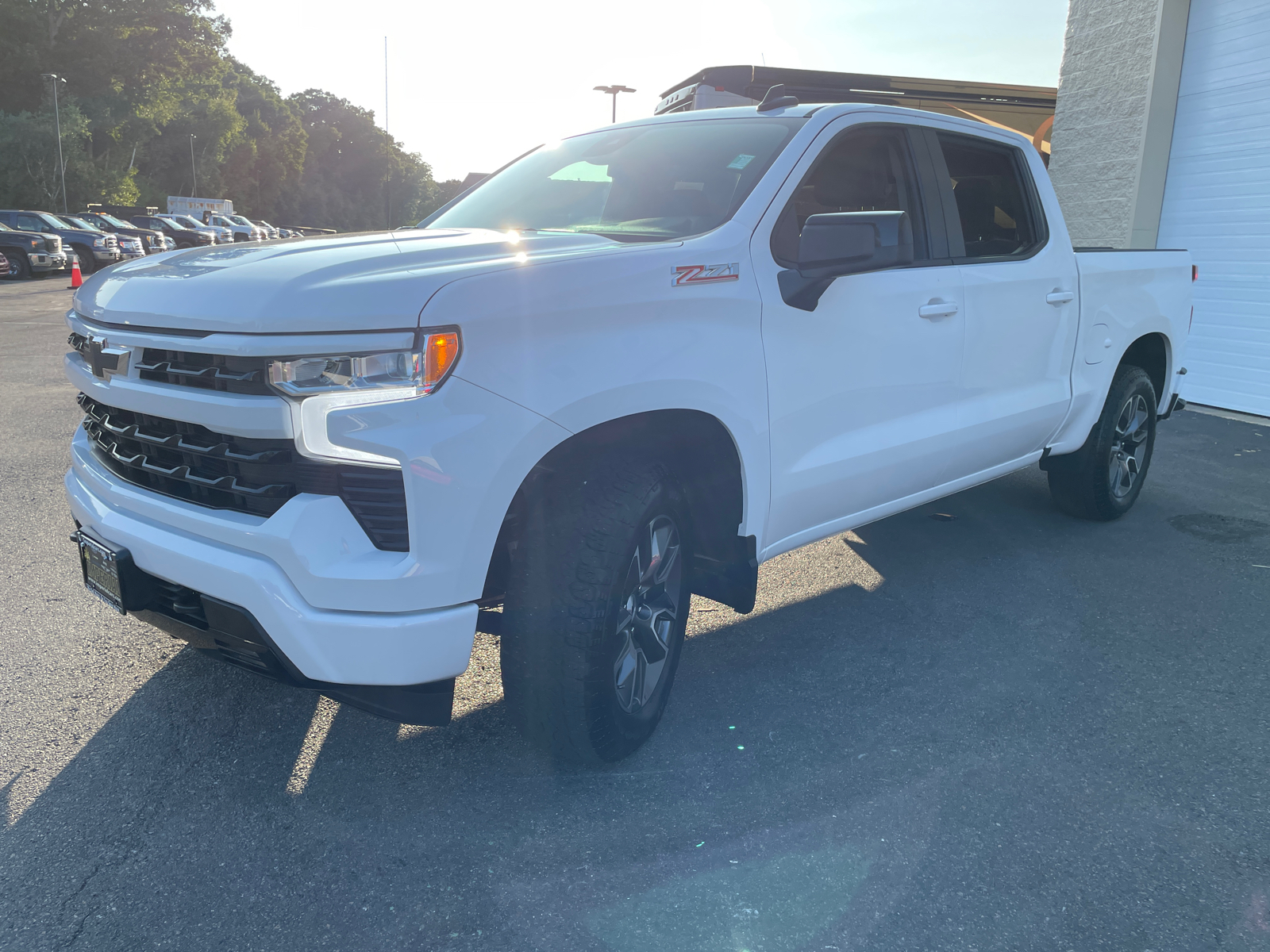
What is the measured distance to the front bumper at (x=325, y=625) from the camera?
7.19 feet

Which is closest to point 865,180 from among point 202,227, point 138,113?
point 202,227

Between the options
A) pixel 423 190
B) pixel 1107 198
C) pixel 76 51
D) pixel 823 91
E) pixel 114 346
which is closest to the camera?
pixel 114 346

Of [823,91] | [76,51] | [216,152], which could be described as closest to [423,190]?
[216,152]

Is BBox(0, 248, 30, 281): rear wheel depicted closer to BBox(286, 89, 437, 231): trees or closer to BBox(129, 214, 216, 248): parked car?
BBox(129, 214, 216, 248): parked car

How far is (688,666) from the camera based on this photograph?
3572mm

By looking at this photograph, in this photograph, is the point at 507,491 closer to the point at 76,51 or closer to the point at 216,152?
the point at 76,51

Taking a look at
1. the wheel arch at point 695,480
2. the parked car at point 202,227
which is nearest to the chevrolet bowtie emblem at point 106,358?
the wheel arch at point 695,480

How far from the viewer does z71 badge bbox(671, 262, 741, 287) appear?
267 cm

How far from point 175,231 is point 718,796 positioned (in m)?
39.6

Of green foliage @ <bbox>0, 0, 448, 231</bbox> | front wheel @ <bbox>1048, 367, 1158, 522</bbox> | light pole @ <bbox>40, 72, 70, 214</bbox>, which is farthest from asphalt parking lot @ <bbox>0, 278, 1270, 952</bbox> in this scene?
green foliage @ <bbox>0, 0, 448, 231</bbox>

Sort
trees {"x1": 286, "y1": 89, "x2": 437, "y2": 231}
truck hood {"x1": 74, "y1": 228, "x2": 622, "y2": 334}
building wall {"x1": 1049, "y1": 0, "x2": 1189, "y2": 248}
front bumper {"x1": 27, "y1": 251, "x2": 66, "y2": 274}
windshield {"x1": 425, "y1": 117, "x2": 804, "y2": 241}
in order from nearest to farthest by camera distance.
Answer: truck hood {"x1": 74, "y1": 228, "x2": 622, "y2": 334} → windshield {"x1": 425, "y1": 117, "x2": 804, "y2": 241} → building wall {"x1": 1049, "y1": 0, "x2": 1189, "y2": 248} → front bumper {"x1": 27, "y1": 251, "x2": 66, "y2": 274} → trees {"x1": 286, "y1": 89, "x2": 437, "y2": 231}

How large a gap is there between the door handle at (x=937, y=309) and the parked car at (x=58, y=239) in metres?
26.3

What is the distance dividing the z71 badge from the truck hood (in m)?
0.17

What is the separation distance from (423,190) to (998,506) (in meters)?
131
